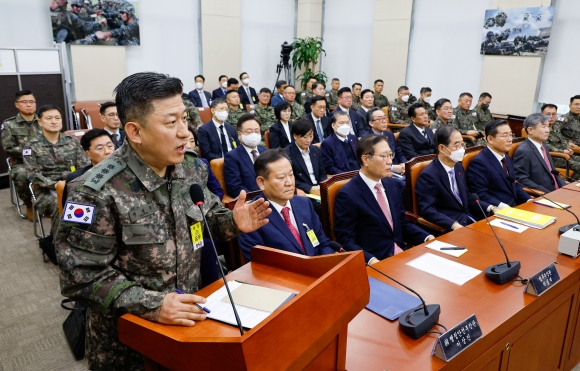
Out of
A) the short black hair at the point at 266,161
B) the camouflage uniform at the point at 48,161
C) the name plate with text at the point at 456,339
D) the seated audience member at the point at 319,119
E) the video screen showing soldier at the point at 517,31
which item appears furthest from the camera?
the video screen showing soldier at the point at 517,31

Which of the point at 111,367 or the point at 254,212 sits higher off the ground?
the point at 254,212

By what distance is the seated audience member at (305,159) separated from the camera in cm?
420

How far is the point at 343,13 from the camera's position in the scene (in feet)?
34.9

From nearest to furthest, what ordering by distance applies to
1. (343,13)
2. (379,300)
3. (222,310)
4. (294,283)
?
(222,310) < (294,283) < (379,300) < (343,13)

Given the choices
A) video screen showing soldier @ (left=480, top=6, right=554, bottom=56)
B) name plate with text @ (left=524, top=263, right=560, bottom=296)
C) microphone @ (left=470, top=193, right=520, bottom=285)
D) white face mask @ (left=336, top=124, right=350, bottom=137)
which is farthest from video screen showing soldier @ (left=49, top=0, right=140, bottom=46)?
name plate with text @ (left=524, top=263, right=560, bottom=296)

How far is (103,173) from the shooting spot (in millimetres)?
1301

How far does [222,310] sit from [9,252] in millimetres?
3626

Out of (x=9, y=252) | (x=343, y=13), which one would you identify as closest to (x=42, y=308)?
(x=9, y=252)

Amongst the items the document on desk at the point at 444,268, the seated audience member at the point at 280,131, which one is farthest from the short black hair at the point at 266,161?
the seated audience member at the point at 280,131

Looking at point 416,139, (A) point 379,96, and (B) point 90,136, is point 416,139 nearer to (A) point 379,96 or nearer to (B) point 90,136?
(B) point 90,136

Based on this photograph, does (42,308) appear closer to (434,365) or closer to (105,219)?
(105,219)

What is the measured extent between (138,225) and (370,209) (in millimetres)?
1681

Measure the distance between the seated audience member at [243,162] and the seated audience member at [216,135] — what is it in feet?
3.76

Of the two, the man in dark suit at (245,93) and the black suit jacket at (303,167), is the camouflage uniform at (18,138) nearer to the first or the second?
the black suit jacket at (303,167)
